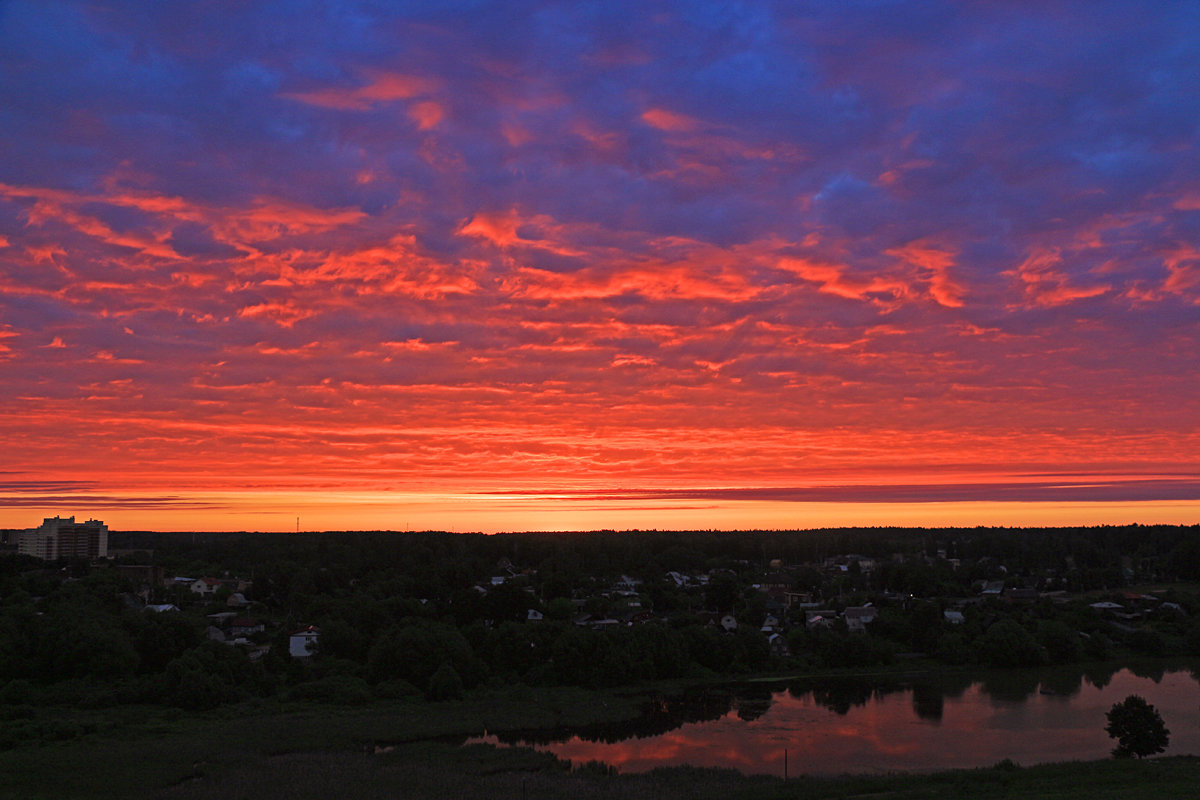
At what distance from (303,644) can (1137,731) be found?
3358cm

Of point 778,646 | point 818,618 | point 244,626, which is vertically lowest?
point 778,646

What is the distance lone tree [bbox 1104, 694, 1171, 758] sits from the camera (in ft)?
78.6

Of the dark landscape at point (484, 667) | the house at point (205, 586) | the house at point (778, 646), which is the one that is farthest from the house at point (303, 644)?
the house at point (205, 586)

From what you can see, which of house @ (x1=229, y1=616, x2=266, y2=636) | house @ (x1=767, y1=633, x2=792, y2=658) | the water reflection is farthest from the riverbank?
house @ (x1=229, y1=616, x2=266, y2=636)

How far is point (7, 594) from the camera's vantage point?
4872 cm

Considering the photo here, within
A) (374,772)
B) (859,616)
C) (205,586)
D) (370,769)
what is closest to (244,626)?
(205,586)

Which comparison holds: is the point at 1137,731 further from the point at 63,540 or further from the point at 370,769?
the point at 63,540

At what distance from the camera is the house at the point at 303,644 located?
40.1 m

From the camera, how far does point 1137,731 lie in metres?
24.0

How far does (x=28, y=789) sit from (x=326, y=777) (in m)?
6.97

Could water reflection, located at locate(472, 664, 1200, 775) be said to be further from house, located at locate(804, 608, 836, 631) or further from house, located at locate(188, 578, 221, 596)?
house, located at locate(188, 578, 221, 596)

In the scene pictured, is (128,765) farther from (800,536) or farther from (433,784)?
(800,536)

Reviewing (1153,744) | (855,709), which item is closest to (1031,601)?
(855,709)

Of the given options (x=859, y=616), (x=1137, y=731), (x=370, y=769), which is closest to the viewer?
(x=370, y=769)
